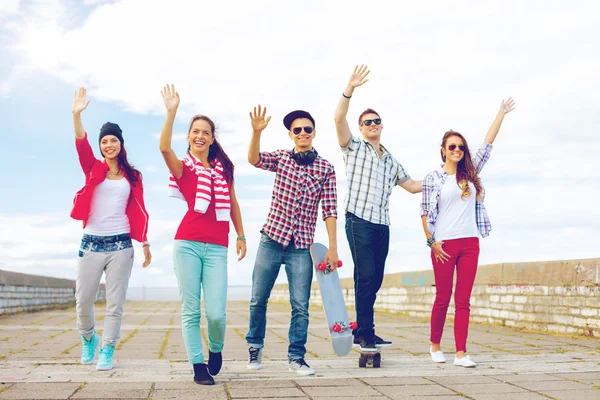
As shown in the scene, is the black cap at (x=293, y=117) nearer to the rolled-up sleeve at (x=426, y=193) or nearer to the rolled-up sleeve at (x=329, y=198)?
the rolled-up sleeve at (x=329, y=198)

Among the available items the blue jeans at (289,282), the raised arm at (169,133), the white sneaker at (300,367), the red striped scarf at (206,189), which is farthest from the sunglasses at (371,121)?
the white sneaker at (300,367)

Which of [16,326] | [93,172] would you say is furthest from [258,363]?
[16,326]

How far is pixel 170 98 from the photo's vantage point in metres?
4.17

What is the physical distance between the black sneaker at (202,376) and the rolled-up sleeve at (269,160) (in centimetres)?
151

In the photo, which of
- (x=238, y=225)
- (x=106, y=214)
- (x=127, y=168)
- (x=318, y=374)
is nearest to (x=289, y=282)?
(x=238, y=225)

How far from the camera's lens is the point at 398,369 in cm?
491

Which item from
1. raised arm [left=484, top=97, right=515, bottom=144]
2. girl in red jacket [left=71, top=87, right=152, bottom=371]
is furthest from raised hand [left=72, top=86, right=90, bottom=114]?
raised arm [left=484, top=97, right=515, bottom=144]

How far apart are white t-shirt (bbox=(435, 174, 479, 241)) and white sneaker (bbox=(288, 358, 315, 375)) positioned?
1615 millimetres

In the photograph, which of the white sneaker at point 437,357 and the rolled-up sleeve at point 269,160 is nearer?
the rolled-up sleeve at point 269,160

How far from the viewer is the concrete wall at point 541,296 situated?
7.69 m

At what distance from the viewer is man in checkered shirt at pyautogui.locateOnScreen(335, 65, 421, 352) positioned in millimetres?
5059

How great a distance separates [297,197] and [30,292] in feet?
40.9

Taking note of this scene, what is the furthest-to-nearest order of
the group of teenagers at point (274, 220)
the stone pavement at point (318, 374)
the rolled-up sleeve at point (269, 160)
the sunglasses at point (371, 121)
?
the sunglasses at point (371, 121)
the rolled-up sleeve at point (269, 160)
the group of teenagers at point (274, 220)
the stone pavement at point (318, 374)

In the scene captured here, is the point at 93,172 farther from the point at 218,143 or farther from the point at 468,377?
the point at 468,377
